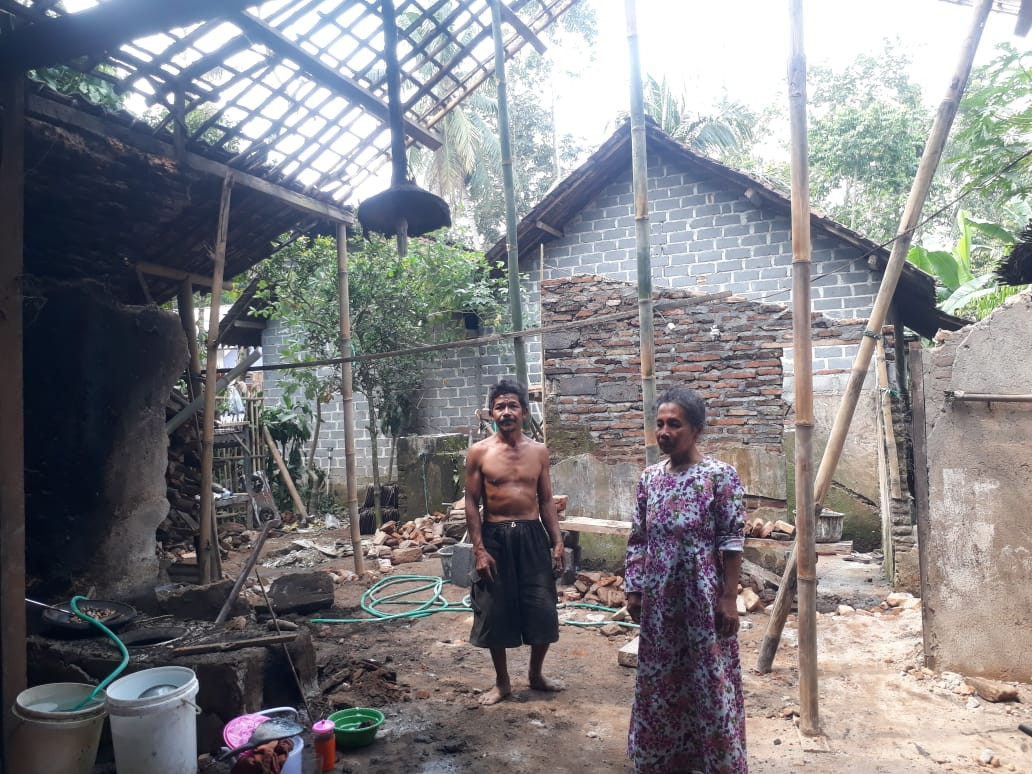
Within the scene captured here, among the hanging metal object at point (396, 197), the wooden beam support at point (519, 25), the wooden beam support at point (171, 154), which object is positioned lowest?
the hanging metal object at point (396, 197)

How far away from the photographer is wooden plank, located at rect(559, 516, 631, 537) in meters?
6.22

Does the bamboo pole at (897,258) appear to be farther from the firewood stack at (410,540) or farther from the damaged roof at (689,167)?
the firewood stack at (410,540)

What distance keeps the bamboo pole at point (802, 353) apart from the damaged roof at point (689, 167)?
507cm

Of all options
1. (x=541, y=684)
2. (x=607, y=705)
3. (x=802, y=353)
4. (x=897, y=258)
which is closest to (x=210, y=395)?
(x=541, y=684)

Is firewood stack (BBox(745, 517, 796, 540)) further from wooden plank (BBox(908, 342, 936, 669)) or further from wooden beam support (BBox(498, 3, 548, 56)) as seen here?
wooden beam support (BBox(498, 3, 548, 56))

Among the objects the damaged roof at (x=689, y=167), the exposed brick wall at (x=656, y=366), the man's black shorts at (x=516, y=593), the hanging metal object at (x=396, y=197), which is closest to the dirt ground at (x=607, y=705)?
the man's black shorts at (x=516, y=593)

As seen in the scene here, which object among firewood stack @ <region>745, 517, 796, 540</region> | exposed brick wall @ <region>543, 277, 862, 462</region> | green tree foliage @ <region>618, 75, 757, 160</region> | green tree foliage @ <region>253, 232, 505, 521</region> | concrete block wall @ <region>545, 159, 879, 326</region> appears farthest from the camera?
green tree foliage @ <region>618, 75, 757, 160</region>

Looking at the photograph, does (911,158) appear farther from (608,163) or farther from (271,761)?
(271,761)

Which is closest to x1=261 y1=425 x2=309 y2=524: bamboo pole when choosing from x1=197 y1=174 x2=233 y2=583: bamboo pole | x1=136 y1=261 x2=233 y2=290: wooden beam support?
x1=136 y1=261 x2=233 y2=290: wooden beam support

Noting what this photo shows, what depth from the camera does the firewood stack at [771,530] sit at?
5910mm

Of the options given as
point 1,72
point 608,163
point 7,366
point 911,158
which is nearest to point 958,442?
point 7,366

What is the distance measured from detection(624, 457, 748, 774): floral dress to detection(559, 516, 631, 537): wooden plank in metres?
3.29

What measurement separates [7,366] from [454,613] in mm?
3716

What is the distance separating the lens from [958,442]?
13.5 ft
